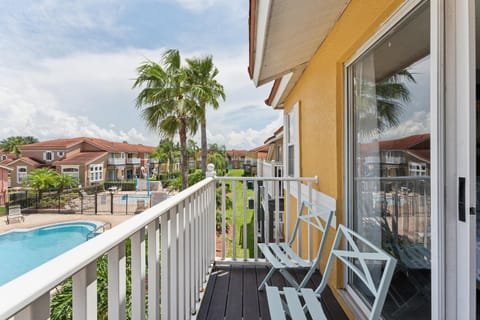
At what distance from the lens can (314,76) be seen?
133 inches

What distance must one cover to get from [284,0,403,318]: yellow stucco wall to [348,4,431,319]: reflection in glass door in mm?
161

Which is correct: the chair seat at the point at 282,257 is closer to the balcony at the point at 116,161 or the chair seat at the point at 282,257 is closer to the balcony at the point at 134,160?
the balcony at the point at 116,161

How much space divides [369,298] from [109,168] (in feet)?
120

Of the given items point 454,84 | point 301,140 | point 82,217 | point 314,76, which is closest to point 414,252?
point 454,84

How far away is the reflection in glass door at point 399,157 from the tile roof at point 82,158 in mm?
33303

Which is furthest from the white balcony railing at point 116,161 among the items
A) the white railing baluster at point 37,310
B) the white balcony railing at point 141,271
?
the white railing baluster at point 37,310

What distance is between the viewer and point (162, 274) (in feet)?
4.86

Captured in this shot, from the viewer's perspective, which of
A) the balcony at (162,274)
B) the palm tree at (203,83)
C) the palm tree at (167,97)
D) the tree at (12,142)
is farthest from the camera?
the tree at (12,142)

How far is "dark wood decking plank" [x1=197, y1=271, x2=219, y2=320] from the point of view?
2.24m

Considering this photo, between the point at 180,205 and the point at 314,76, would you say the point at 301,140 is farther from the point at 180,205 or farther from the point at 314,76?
the point at 180,205

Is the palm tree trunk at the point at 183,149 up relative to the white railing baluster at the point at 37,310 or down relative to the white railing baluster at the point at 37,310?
up

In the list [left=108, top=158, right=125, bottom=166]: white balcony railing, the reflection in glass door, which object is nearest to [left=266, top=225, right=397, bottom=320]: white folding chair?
the reflection in glass door

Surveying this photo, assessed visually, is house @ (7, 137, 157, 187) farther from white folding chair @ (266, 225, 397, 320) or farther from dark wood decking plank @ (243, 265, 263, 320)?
white folding chair @ (266, 225, 397, 320)

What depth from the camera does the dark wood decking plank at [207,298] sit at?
2.24 meters
